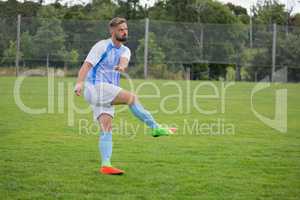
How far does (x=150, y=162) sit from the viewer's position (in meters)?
6.21

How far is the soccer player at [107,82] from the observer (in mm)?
5668

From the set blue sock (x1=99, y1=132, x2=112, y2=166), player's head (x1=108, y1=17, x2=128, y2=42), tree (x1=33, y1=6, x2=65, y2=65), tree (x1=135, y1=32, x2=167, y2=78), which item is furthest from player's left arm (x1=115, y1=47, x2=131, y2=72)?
tree (x1=33, y1=6, x2=65, y2=65)

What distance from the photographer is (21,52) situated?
28.5 m

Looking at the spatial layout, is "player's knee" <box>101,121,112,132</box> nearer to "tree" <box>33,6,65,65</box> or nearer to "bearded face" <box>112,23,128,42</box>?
Result: "bearded face" <box>112,23,128,42</box>

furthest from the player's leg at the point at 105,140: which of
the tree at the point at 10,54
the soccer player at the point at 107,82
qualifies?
the tree at the point at 10,54

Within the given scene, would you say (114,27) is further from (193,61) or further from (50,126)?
(193,61)

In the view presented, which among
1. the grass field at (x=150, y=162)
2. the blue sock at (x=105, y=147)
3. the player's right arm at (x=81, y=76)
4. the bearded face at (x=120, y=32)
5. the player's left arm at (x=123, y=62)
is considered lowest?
the grass field at (x=150, y=162)

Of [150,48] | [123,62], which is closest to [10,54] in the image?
[150,48]

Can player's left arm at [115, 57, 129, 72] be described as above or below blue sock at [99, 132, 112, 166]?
above

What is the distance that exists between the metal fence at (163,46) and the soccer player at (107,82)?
2303 cm

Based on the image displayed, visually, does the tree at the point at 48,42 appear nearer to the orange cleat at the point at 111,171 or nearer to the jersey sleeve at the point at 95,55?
the jersey sleeve at the point at 95,55

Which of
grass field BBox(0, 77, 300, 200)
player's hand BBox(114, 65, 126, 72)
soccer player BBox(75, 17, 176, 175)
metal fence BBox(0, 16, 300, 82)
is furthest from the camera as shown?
metal fence BBox(0, 16, 300, 82)

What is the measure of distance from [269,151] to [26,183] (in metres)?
3.62

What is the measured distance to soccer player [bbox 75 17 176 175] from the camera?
18.6 feet
